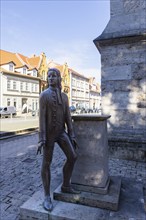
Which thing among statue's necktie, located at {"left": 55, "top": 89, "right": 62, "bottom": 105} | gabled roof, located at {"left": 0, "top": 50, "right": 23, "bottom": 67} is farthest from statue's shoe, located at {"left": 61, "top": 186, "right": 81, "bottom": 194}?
gabled roof, located at {"left": 0, "top": 50, "right": 23, "bottom": 67}

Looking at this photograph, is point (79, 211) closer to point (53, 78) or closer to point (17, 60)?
point (53, 78)

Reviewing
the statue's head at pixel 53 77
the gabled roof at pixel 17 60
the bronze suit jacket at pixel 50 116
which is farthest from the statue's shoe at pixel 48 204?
the gabled roof at pixel 17 60

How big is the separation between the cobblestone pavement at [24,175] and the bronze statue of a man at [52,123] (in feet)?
2.83

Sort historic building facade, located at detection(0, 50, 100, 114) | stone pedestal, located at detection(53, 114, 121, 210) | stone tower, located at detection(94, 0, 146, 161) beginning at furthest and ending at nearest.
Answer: historic building facade, located at detection(0, 50, 100, 114)
stone tower, located at detection(94, 0, 146, 161)
stone pedestal, located at detection(53, 114, 121, 210)

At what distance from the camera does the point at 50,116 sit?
8.77ft

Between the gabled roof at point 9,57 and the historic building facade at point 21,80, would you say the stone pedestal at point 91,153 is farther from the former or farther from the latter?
the gabled roof at point 9,57

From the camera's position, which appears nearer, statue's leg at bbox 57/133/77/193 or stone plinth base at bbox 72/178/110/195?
statue's leg at bbox 57/133/77/193

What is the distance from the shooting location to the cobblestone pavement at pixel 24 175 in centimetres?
338

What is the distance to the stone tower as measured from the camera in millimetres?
5855

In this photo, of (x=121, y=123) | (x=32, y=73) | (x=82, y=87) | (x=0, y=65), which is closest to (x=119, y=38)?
(x=121, y=123)

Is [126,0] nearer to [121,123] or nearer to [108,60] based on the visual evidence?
[108,60]

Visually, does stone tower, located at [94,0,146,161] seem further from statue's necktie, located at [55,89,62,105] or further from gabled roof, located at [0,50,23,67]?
gabled roof, located at [0,50,23,67]

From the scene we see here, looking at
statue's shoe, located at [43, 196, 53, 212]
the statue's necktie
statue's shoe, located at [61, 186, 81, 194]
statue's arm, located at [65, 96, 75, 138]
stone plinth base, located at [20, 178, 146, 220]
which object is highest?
the statue's necktie

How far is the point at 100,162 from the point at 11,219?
1606mm
